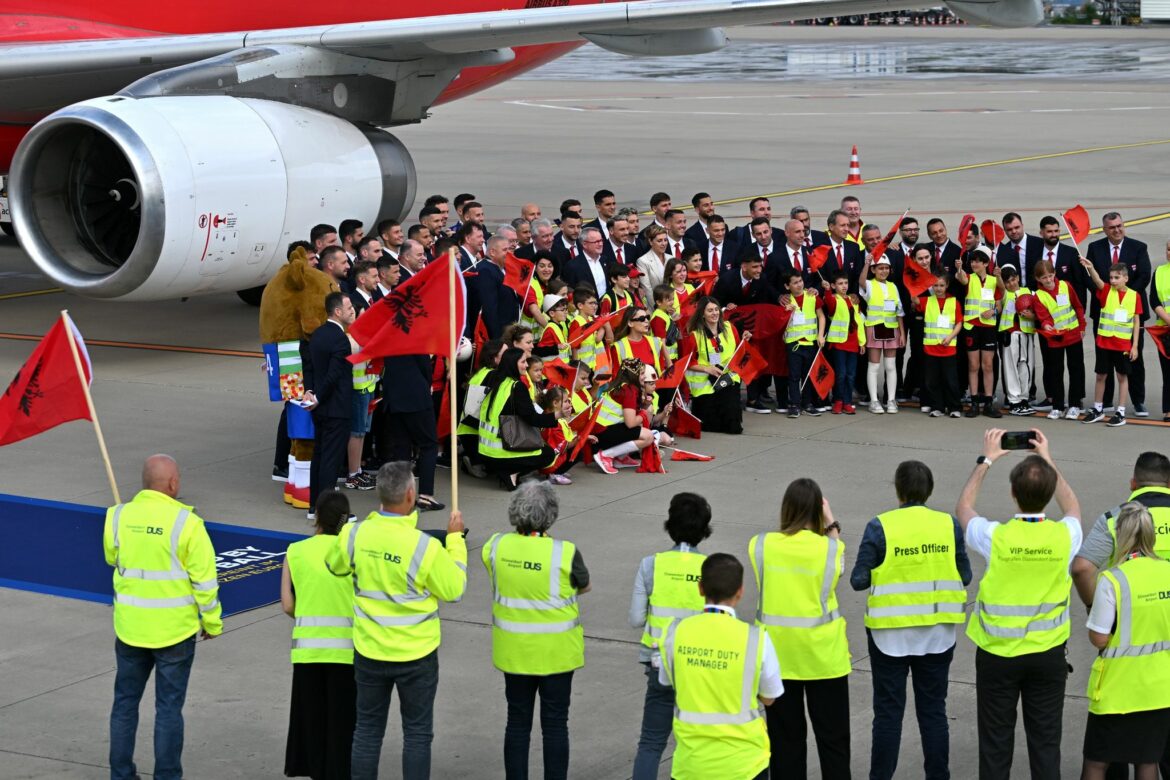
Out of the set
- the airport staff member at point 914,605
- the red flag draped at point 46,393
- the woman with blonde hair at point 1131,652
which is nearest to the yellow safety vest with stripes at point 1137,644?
the woman with blonde hair at point 1131,652

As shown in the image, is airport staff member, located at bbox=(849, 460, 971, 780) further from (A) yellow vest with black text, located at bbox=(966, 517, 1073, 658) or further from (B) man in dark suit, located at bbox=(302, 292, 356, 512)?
(B) man in dark suit, located at bbox=(302, 292, 356, 512)

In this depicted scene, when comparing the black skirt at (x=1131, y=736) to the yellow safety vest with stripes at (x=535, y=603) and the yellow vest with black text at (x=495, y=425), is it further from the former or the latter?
the yellow vest with black text at (x=495, y=425)

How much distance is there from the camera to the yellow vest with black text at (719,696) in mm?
6008

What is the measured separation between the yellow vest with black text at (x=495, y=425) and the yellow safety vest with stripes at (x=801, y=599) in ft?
16.6

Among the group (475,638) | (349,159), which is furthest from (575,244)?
(475,638)

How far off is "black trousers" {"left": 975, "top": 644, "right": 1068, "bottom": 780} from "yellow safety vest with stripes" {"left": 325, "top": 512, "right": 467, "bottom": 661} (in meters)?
2.31

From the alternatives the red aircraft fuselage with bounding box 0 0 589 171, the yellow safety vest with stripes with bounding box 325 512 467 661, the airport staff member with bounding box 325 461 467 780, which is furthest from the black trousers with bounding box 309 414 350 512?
the red aircraft fuselage with bounding box 0 0 589 171

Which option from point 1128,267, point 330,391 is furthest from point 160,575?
point 1128,267

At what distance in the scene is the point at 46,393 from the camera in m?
8.84

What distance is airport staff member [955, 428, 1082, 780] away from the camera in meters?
7.04

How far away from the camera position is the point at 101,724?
26.9ft

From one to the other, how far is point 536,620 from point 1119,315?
825 centimetres

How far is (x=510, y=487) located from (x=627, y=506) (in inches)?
39.2

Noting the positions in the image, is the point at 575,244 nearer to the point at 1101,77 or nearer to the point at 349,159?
the point at 349,159
